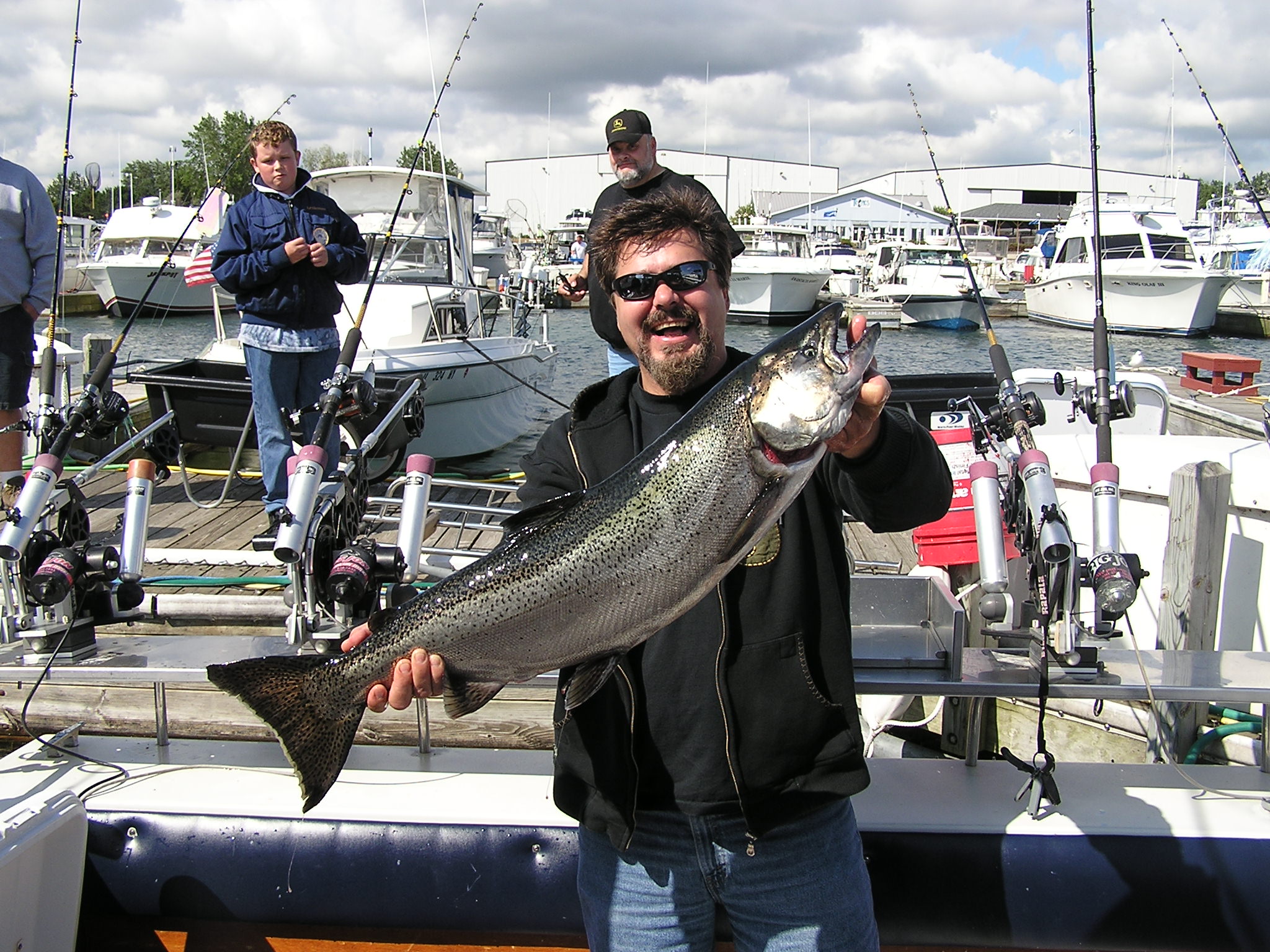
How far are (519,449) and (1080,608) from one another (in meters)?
13.4

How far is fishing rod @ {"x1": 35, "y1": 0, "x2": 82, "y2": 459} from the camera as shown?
424 cm

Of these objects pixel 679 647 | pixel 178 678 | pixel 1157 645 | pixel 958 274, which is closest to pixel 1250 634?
pixel 1157 645

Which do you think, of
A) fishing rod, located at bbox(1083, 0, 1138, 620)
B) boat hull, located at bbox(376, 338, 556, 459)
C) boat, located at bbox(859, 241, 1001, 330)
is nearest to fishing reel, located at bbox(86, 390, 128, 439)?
fishing rod, located at bbox(1083, 0, 1138, 620)

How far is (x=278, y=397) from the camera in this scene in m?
6.75

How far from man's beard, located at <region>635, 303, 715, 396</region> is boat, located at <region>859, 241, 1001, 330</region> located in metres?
40.0

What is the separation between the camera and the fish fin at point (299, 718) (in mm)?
2156

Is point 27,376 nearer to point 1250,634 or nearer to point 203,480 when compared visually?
point 203,480

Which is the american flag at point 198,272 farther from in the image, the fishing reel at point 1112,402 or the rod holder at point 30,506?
the fishing reel at point 1112,402

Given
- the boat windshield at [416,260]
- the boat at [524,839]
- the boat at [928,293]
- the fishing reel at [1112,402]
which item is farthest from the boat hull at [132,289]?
the fishing reel at [1112,402]

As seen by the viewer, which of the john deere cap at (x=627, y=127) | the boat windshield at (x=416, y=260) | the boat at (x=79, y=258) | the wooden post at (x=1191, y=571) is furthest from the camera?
the boat at (x=79, y=258)

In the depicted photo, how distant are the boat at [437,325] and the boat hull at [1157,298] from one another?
2810 centimetres

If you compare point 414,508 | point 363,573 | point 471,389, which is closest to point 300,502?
point 363,573

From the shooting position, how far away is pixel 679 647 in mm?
2066

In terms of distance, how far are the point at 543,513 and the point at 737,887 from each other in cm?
91
